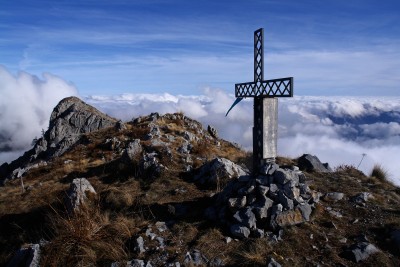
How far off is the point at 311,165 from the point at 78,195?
1077 centimetres

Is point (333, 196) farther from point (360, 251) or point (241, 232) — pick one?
point (241, 232)

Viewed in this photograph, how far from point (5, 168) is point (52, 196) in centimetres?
2577

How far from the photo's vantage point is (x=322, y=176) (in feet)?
49.8

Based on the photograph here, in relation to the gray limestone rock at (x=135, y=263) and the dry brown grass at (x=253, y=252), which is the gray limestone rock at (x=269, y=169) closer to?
the dry brown grass at (x=253, y=252)

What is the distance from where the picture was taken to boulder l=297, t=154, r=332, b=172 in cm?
→ 1636

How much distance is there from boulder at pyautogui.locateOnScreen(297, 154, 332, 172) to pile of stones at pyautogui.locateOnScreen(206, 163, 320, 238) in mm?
Result: 5721

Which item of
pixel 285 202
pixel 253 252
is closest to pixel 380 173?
pixel 285 202

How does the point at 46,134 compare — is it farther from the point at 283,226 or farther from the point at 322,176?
the point at 283,226

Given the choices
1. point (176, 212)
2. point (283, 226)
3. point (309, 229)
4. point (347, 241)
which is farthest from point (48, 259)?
point (347, 241)

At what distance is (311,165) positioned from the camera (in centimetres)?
1647

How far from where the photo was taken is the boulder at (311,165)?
1636cm

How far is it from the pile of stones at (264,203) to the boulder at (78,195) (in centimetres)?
484

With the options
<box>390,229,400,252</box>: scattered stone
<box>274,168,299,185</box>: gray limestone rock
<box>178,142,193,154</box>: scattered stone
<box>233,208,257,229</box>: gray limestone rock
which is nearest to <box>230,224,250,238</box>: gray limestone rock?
<box>233,208,257,229</box>: gray limestone rock

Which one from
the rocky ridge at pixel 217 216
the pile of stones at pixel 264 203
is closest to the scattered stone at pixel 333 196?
the rocky ridge at pixel 217 216
